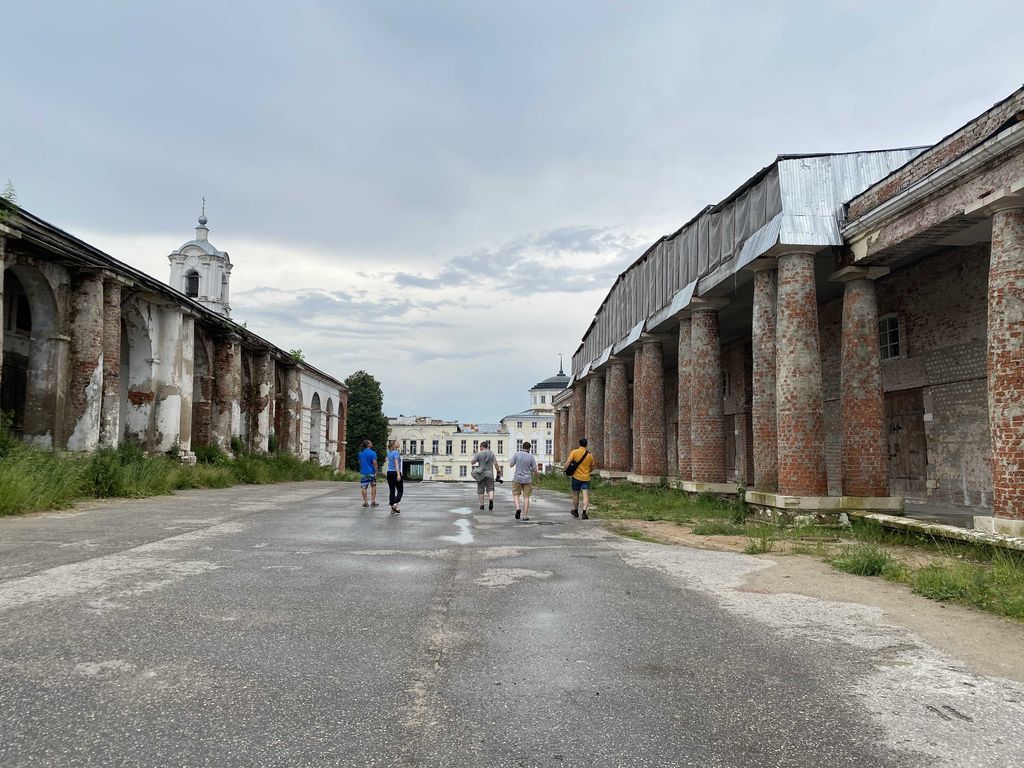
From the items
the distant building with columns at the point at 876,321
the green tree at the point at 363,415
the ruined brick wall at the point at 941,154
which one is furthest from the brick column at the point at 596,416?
the green tree at the point at 363,415

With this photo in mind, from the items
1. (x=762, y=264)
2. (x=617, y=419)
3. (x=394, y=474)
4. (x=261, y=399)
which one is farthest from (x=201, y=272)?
(x=762, y=264)

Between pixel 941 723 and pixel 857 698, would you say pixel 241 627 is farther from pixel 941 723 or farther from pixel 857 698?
pixel 941 723

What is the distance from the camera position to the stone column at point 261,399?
29.5m

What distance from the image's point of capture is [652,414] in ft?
73.1

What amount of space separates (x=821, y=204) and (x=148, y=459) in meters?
16.6

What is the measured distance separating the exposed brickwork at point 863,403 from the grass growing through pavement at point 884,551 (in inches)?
47.3

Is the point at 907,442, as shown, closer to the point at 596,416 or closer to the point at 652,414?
the point at 652,414

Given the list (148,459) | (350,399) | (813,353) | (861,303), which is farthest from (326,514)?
(350,399)

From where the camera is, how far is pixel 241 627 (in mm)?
4438

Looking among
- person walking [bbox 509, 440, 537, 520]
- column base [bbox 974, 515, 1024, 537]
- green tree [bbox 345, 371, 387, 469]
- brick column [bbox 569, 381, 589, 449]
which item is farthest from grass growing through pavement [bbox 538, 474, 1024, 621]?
green tree [bbox 345, 371, 387, 469]

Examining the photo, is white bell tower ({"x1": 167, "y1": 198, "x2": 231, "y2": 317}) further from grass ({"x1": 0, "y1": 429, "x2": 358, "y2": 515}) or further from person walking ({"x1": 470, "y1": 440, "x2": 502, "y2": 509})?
person walking ({"x1": 470, "y1": 440, "x2": 502, "y2": 509})

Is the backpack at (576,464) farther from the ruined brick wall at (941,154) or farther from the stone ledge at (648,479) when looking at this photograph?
the stone ledge at (648,479)

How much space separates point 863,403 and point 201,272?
137ft

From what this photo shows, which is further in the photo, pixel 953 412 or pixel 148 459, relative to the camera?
pixel 148 459
